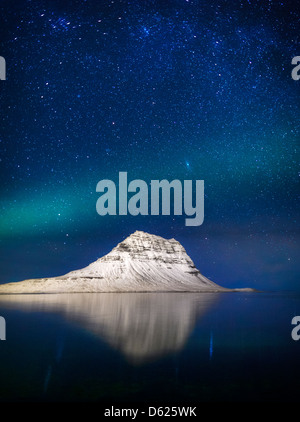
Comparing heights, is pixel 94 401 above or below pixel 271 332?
above

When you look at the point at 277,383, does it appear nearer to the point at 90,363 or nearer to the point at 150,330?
the point at 90,363

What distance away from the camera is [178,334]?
77.9 ft

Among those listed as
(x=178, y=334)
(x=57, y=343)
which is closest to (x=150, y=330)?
(x=178, y=334)

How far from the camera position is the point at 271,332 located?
2670cm

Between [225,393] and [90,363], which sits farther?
[90,363]

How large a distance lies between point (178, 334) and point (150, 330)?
2604 millimetres
